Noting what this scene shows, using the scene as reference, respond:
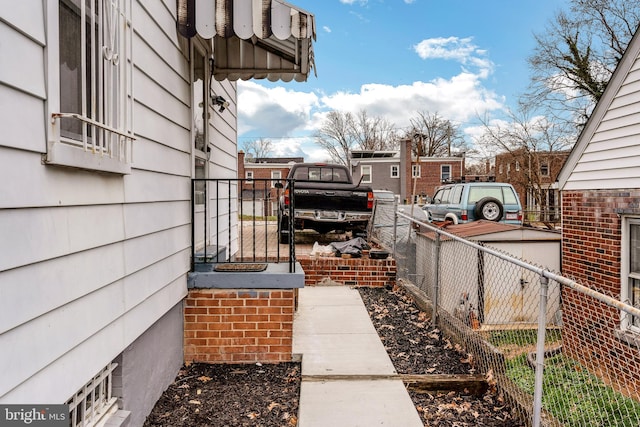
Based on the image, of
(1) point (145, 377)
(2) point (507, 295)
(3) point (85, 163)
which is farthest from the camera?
(2) point (507, 295)

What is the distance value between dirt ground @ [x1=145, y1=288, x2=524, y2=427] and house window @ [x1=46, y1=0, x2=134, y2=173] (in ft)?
6.31

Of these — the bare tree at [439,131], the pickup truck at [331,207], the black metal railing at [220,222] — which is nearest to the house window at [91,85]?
the black metal railing at [220,222]

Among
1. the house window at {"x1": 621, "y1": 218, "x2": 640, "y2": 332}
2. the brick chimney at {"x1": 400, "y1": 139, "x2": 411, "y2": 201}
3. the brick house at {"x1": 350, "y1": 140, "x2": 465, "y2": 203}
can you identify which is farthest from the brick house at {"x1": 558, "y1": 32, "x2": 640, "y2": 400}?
the brick house at {"x1": 350, "y1": 140, "x2": 465, "y2": 203}

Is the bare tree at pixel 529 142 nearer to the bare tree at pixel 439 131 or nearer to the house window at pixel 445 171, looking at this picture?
the house window at pixel 445 171

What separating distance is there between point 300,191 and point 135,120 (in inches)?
237

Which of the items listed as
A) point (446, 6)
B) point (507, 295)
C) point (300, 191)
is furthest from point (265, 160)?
point (507, 295)

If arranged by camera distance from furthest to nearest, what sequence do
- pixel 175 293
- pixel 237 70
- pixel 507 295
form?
pixel 507 295 → pixel 237 70 → pixel 175 293

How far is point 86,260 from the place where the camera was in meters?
2.02

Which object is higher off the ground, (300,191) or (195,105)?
(195,105)

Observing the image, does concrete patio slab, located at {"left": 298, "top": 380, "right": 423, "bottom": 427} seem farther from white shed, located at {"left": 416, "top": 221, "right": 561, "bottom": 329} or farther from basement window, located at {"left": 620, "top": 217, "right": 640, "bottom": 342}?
basement window, located at {"left": 620, "top": 217, "right": 640, "bottom": 342}

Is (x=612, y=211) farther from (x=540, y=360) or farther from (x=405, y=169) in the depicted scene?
(x=405, y=169)

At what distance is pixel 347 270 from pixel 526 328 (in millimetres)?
2828

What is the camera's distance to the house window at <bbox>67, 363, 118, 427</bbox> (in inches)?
86.9

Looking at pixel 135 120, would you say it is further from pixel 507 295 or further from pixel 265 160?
pixel 265 160
